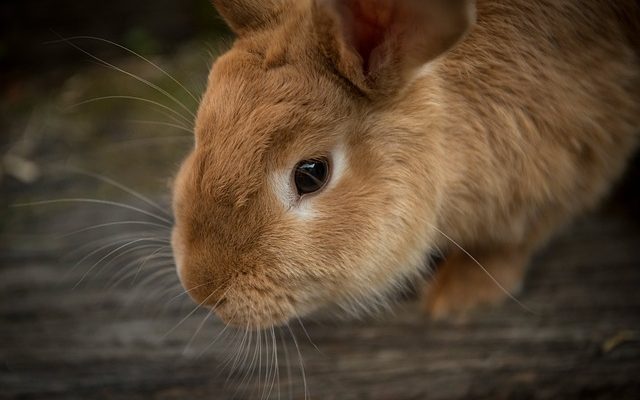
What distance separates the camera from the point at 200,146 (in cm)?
135

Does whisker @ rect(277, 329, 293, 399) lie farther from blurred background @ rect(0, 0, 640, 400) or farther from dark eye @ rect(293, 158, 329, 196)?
dark eye @ rect(293, 158, 329, 196)

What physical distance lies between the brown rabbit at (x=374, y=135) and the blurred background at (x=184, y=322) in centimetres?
22

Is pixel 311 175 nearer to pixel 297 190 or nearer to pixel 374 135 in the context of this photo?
pixel 297 190

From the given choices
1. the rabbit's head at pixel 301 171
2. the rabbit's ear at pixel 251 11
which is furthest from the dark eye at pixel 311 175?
the rabbit's ear at pixel 251 11

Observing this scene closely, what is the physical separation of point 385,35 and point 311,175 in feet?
1.14

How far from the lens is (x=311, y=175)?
1.35 m

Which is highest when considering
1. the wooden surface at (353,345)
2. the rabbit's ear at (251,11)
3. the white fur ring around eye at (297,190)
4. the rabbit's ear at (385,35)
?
the rabbit's ear at (251,11)

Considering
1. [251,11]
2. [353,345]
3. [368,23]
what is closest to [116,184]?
[251,11]

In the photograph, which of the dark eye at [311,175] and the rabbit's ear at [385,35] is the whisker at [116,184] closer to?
the dark eye at [311,175]

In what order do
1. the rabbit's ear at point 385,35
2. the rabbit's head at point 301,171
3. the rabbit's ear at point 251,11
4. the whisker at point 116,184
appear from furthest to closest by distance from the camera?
the whisker at point 116,184 → the rabbit's ear at point 251,11 → the rabbit's head at point 301,171 → the rabbit's ear at point 385,35

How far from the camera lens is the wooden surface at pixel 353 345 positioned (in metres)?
1.52

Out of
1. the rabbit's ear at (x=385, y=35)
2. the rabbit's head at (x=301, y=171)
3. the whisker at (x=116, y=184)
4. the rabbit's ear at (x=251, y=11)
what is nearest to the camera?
the rabbit's ear at (x=385, y=35)

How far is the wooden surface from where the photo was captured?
152 centimetres

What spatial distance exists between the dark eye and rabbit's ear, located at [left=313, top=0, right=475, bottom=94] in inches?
7.7
